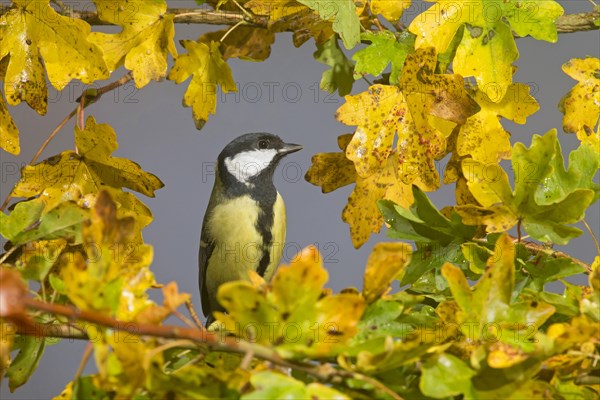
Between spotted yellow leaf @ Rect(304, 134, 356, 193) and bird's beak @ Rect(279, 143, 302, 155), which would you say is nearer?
spotted yellow leaf @ Rect(304, 134, 356, 193)

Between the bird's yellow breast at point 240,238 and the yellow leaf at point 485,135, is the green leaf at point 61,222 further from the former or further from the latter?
the bird's yellow breast at point 240,238

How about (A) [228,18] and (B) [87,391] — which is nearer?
(B) [87,391]

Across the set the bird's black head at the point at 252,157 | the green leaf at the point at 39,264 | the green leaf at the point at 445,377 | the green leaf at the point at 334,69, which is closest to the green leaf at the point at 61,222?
the green leaf at the point at 39,264

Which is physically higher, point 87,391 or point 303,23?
point 303,23

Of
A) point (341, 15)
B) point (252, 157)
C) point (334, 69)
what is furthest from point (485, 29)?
point (252, 157)

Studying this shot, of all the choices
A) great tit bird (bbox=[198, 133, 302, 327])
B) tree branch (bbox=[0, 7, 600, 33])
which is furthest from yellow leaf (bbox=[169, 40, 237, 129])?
great tit bird (bbox=[198, 133, 302, 327])

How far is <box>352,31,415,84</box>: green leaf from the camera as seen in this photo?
2.47 ft

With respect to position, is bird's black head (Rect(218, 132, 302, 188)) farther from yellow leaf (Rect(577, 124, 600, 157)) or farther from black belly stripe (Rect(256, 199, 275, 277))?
yellow leaf (Rect(577, 124, 600, 157))

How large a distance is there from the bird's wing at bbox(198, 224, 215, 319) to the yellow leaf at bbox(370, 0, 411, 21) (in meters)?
0.66

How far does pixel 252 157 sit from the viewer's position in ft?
4.19

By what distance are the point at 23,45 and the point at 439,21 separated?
1.20ft

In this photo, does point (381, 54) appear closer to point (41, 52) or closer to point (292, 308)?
point (41, 52)

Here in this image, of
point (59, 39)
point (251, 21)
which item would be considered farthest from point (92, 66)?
point (251, 21)

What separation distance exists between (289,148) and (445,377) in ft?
3.04
